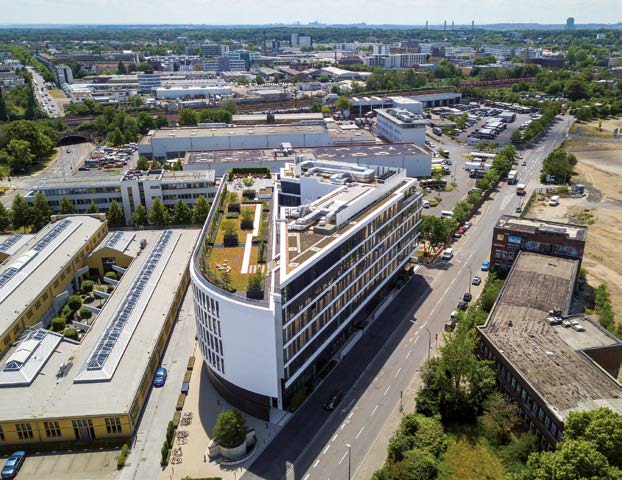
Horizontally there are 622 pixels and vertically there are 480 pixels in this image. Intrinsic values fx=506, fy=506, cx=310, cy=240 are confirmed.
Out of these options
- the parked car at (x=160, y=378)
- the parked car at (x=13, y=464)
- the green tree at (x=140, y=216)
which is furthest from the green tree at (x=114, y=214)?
the parked car at (x=13, y=464)

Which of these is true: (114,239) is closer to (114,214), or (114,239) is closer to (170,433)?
(114,214)

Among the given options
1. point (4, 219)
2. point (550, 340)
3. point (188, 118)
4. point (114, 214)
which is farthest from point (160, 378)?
point (188, 118)

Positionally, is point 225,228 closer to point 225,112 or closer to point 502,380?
point 502,380

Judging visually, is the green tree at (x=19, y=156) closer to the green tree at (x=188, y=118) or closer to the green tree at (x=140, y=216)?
the green tree at (x=188, y=118)

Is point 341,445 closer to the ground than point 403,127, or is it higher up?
closer to the ground

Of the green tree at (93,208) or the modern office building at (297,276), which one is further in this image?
the green tree at (93,208)

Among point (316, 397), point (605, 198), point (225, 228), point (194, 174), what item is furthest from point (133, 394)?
point (605, 198)
